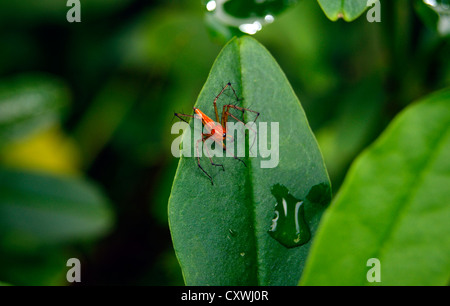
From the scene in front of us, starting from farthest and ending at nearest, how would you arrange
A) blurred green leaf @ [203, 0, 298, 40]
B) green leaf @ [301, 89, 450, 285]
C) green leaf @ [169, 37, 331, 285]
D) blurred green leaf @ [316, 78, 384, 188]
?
blurred green leaf @ [316, 78, 384, 188] → blurred green leaf @ [203, 0, 298, 40] → green leaf @ [169, 37, 331, 285] → green leaf @ [301, 89, 450, 285]

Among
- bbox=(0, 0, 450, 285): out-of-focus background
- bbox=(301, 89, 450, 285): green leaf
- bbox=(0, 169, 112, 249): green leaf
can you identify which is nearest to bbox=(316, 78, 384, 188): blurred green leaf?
bbox=(0, 0, 450, 285): out-of-focus background

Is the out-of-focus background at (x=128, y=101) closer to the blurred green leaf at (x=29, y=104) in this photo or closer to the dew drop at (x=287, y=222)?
the blurred green leaf at (x=29, y=104)

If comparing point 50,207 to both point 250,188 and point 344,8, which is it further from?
point 344,8

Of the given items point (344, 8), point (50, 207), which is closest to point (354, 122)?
point (344, 8)

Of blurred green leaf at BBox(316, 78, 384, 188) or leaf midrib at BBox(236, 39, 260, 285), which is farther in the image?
blurred green leaf at BBox(316, 78, 384, 188)

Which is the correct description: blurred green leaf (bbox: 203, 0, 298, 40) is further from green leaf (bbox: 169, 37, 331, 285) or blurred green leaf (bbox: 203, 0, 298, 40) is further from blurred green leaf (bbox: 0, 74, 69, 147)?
blurred green leaf (bbox: 0, 74, 69, 147)

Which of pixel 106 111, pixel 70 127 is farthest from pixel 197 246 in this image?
pixel 70 127

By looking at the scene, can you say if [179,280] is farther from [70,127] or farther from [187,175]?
[70,127]
